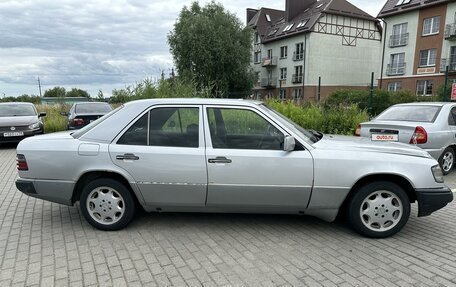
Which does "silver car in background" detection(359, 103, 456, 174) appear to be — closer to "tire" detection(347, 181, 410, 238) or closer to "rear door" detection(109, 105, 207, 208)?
"tire" detection(347, 181, 410, 238)

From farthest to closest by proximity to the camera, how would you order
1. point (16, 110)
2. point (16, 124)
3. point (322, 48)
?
point (322, 48) < point (16, 110) < point (16, 124)

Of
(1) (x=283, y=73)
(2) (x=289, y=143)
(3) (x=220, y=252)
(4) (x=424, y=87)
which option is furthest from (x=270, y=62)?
(3) (x=220, y=252)

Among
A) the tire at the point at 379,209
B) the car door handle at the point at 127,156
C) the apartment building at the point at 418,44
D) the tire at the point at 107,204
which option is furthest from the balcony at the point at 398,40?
the tire at the point at 107,204

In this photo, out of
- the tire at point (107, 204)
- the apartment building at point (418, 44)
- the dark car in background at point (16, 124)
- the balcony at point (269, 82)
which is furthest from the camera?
the balcony at point (269, 82)

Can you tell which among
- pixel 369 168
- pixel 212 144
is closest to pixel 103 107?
pixel 212 144

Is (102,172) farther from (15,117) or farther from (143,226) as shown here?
(15,117)

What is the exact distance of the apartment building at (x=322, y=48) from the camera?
1635 inches

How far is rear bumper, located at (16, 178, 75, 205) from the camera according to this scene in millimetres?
4000

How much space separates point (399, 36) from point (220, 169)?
35.8m

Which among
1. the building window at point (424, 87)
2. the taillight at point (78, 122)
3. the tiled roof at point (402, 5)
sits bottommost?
the taillight at point (78, 122)

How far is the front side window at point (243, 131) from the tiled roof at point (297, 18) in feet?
132

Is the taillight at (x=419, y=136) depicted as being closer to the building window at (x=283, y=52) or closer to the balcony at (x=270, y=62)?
the building window at (x=283, y=52)

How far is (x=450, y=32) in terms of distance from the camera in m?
28.5

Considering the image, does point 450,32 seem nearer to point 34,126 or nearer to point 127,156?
point 34,126
